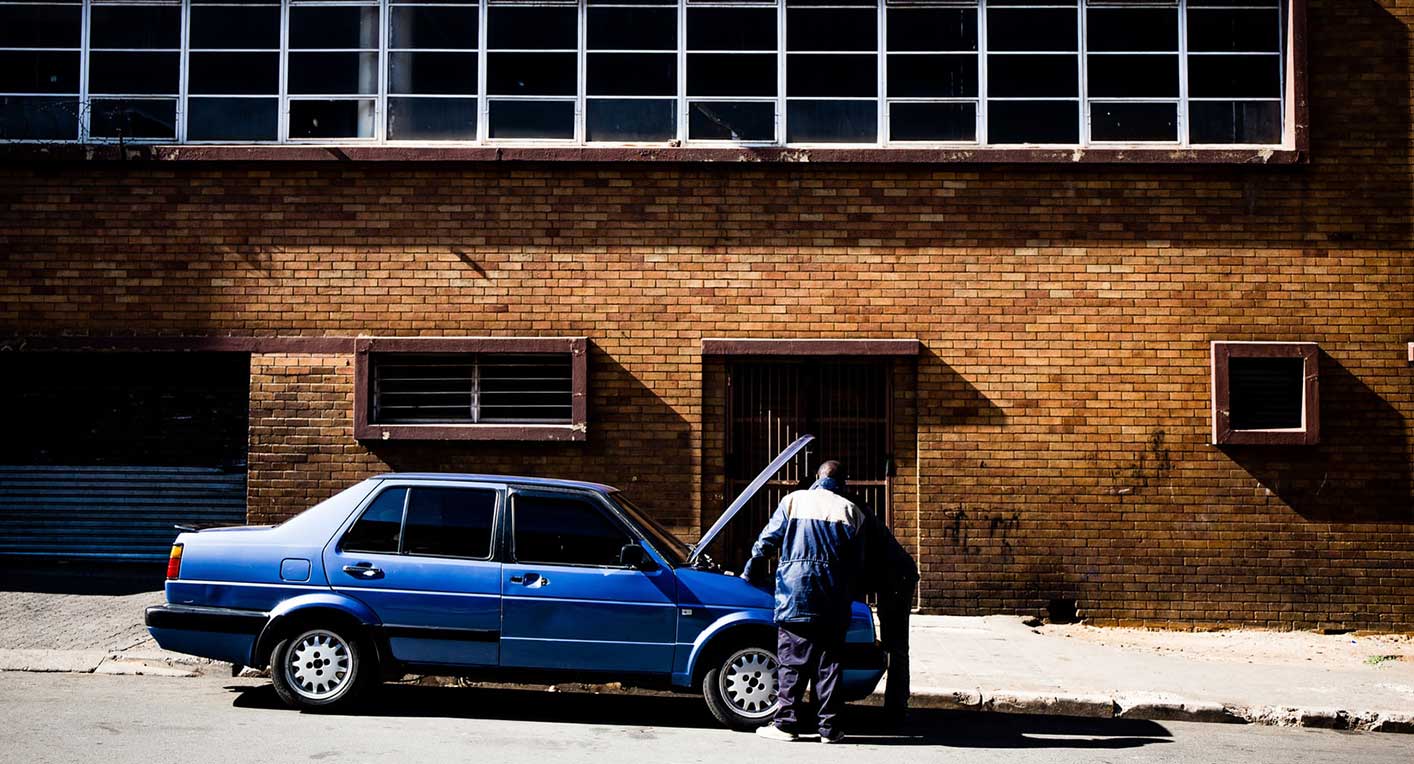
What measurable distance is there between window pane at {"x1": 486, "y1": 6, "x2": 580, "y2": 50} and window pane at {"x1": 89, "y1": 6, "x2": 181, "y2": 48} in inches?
117

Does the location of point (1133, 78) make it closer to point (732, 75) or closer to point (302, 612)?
point (732, 75)

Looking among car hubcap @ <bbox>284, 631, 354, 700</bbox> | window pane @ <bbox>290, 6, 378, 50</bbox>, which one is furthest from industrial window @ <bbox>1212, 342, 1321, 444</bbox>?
window pane @ <bbox>290, 6, 378, 50</bbox>

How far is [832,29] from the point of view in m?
11.4

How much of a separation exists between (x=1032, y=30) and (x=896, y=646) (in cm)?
649

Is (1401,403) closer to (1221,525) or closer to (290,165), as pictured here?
(1221,525)

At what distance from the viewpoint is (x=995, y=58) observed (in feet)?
37.2

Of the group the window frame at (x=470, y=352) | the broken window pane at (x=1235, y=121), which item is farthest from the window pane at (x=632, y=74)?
the broken window pane at (x=1235, y=121)

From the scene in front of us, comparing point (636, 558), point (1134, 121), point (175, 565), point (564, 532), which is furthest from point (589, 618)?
point (1134, 121)

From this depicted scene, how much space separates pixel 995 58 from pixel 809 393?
3557mm

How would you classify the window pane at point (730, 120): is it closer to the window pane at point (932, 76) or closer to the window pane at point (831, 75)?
the window pane at point (831, 75)

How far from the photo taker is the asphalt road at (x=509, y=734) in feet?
20.7

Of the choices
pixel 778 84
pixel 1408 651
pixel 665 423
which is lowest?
pixel 1408 651

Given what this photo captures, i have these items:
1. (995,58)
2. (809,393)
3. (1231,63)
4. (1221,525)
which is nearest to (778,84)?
(995,58)

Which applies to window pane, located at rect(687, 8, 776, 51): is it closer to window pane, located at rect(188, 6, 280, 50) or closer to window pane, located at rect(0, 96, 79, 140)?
window pane, located at rect(188, 6, 280, 50)
